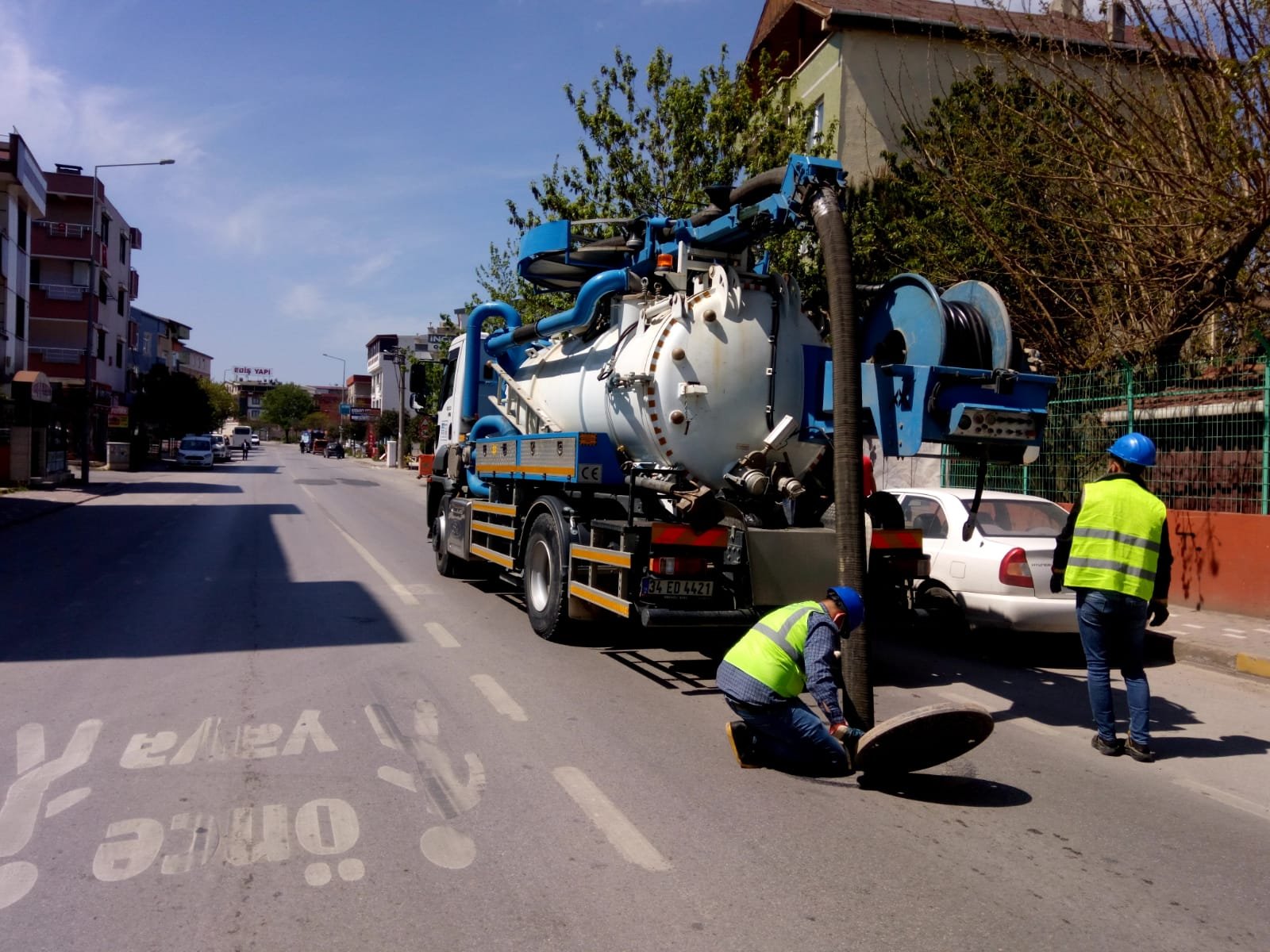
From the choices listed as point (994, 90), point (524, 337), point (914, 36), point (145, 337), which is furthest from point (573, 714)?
point (145, 337)

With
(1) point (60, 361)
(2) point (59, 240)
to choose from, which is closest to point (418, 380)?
(2) point (59, 240)

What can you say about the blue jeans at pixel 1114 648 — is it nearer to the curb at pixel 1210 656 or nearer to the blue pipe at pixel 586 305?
the curb at pixel 1210 656

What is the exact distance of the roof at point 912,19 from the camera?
1316 centimetres

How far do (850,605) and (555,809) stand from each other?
1754 mm

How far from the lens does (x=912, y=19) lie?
19.8 meters

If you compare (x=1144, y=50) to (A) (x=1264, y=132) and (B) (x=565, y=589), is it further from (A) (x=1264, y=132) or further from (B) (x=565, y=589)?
(B) (x=565, y=589)

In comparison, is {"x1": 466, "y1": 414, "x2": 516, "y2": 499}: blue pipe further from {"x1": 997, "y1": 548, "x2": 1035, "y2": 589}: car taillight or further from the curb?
the curb

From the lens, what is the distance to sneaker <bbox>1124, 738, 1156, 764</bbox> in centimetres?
575

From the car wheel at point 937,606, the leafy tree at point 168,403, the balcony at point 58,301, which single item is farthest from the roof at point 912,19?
the leafy tree at point 168,403

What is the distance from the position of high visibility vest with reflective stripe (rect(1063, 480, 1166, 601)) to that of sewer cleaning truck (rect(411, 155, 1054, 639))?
66 cm

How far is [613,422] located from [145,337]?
8120cm

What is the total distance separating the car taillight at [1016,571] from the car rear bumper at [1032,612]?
0.35 feet

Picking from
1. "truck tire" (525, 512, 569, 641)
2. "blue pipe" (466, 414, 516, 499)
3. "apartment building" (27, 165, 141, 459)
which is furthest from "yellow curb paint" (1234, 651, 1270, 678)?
"apartment building" (27, 165, 141, 459)

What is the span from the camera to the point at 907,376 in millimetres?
Answer: 6535
